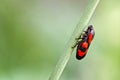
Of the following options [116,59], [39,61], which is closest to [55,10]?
[39,61]

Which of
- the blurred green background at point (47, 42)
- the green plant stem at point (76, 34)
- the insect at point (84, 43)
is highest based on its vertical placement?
the green plant stem at point (76, 34)

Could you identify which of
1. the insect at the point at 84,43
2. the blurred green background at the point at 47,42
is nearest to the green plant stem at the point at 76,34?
the insect at the point at 84,43

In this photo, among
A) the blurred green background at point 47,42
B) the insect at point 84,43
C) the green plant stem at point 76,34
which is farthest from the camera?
the blurred green background at point 47,42

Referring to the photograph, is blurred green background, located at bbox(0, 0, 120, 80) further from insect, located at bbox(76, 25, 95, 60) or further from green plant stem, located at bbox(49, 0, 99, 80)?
green plant stem, located at bbox(49, 0, 99, 80)

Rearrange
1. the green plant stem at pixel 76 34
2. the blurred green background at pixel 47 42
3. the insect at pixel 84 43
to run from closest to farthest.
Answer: the green plant stem at pixel 76 34
the insect at pixel 84 43
the blurred green background at pixel 47 42

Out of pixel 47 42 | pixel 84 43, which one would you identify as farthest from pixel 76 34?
pixel 47 42

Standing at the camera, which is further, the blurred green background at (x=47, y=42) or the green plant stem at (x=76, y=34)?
the blurred green background at (x=47, y=42)

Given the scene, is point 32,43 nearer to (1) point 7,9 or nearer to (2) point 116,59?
(1) point 7,9

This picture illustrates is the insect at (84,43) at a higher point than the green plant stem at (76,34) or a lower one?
lower

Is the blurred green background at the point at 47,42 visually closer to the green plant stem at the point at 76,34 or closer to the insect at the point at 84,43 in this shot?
the insect at the point at 84,43

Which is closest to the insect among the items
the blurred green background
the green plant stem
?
the blurred green background
